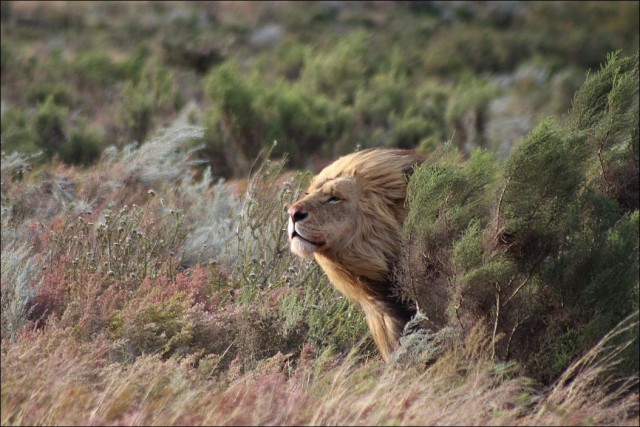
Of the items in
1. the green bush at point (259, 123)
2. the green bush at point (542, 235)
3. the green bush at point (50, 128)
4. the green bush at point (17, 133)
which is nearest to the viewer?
the green bush at point (542, 235)

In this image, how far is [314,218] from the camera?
601 centimetres

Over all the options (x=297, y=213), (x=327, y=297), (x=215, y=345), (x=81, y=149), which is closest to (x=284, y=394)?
(x=297, y=213)

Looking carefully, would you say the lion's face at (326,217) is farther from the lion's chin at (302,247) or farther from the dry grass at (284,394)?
the dry grass at (284,394)

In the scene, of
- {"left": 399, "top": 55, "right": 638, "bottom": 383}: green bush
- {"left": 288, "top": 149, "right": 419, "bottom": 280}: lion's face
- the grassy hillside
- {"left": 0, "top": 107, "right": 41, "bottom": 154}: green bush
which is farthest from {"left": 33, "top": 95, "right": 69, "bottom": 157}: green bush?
{"left": 399, "top": 55, "right": 638, "bottom": 383}: green bush

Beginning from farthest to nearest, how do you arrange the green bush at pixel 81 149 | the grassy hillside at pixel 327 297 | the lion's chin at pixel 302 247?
1. the green bush at pixel 81 149
2. the lion's chin at pixel 302 247
3. the grassy hillside at pixel 327 297

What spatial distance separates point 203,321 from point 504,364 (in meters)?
1.76

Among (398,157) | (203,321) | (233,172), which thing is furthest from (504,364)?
(233,172)

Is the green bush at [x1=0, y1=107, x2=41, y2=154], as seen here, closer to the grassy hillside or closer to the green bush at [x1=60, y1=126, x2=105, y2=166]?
the green bush at [x1=60, y1=126, x2=105, y2=166]

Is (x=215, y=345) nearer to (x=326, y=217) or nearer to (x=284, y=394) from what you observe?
(x=326, y=217)

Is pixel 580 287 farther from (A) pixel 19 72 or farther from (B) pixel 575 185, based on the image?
(A) pixel 19 72

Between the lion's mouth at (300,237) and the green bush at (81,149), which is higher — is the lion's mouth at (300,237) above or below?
above

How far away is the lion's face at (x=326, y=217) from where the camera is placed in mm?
5980

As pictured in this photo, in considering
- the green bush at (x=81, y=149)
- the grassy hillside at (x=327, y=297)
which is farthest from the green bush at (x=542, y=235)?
the green bush at (x=81, y=149)

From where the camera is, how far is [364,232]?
20.1ft
